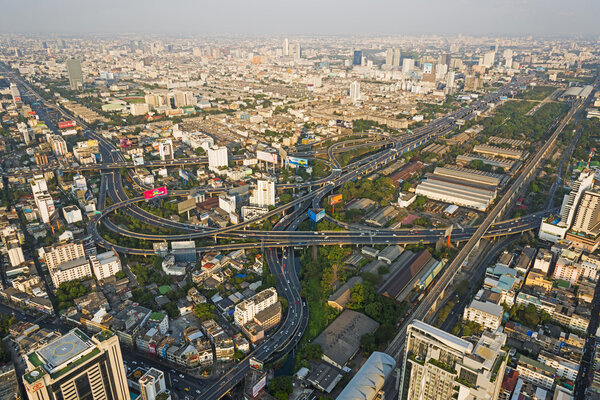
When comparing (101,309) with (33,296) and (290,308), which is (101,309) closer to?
(33,296)

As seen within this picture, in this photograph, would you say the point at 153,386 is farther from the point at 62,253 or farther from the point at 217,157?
the point at 217,157

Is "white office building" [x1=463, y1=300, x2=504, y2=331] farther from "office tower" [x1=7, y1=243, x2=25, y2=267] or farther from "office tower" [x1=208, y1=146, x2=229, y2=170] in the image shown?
"office tower" [x1=208, y1=146, x2=229, y2=170]

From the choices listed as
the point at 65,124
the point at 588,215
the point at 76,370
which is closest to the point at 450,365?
the point at 76,370

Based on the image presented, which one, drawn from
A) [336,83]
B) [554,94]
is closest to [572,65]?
[554,94]

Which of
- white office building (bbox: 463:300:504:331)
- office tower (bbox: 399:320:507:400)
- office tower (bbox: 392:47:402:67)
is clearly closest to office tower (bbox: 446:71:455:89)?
office tower (bbox: 392:47:402:67)

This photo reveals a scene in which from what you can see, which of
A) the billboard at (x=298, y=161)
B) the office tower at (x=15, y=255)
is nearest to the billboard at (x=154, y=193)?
the office tower at (x=15, y=255)

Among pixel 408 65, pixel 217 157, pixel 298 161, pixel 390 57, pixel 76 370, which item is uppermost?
pixel 390 57
